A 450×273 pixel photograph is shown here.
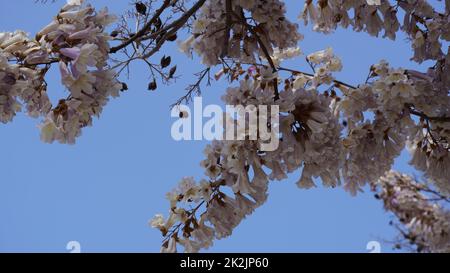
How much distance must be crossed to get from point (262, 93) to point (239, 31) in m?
0.83

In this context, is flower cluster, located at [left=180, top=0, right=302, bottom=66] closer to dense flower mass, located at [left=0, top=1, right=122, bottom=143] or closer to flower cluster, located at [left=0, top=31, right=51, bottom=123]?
dense flower mass, located at [left=0, top=1, right=122, bottom=143]

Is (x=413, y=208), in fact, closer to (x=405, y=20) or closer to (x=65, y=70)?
(x=405, y=20)

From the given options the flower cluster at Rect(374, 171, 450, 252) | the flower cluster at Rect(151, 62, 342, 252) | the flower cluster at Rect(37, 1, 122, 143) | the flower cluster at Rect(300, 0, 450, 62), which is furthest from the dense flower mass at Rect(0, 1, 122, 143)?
the flower cluster at Rect(374, 171, 450, 252)

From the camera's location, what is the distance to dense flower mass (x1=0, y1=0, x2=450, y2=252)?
7.82 ft

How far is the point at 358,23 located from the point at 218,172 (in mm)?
1530

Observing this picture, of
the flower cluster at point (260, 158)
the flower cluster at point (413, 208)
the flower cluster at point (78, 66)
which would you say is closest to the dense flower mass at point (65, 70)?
the flower cluster at point (78, 66)

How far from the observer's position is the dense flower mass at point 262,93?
2385 millimetres

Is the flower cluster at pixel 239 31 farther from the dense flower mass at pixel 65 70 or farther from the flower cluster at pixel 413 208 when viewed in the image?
the flower cluster at pixel 413 208

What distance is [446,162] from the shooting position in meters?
3.32

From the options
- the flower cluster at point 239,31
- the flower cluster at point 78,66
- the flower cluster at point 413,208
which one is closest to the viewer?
the flower cluster at point 78,66

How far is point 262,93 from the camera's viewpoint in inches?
94.1
